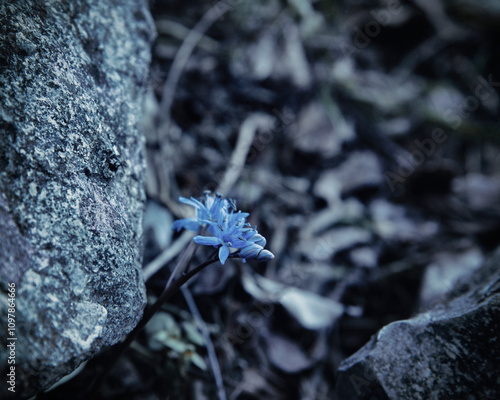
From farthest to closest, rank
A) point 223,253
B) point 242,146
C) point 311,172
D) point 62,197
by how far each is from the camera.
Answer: point 311,172
point 242,146
point 223,253
point 62,197

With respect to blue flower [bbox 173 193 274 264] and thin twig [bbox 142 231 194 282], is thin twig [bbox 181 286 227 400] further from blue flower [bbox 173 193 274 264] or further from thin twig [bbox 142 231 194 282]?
blue flower [bbox 173 193 274 264]

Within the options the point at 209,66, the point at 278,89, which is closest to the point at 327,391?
the point at 278,89

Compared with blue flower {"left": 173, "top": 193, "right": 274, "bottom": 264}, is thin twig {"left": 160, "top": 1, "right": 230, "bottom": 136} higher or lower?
higher

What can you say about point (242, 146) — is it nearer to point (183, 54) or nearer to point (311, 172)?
point (311, 172)

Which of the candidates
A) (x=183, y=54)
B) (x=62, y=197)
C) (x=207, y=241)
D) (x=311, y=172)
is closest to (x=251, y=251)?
(x=207, y=241)

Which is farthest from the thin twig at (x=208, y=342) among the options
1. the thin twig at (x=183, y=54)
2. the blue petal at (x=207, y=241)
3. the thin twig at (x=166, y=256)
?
the thin twig at (x=183, y=54)

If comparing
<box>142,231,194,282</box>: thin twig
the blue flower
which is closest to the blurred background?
<box>142,231,194,282</box>: thin twig
